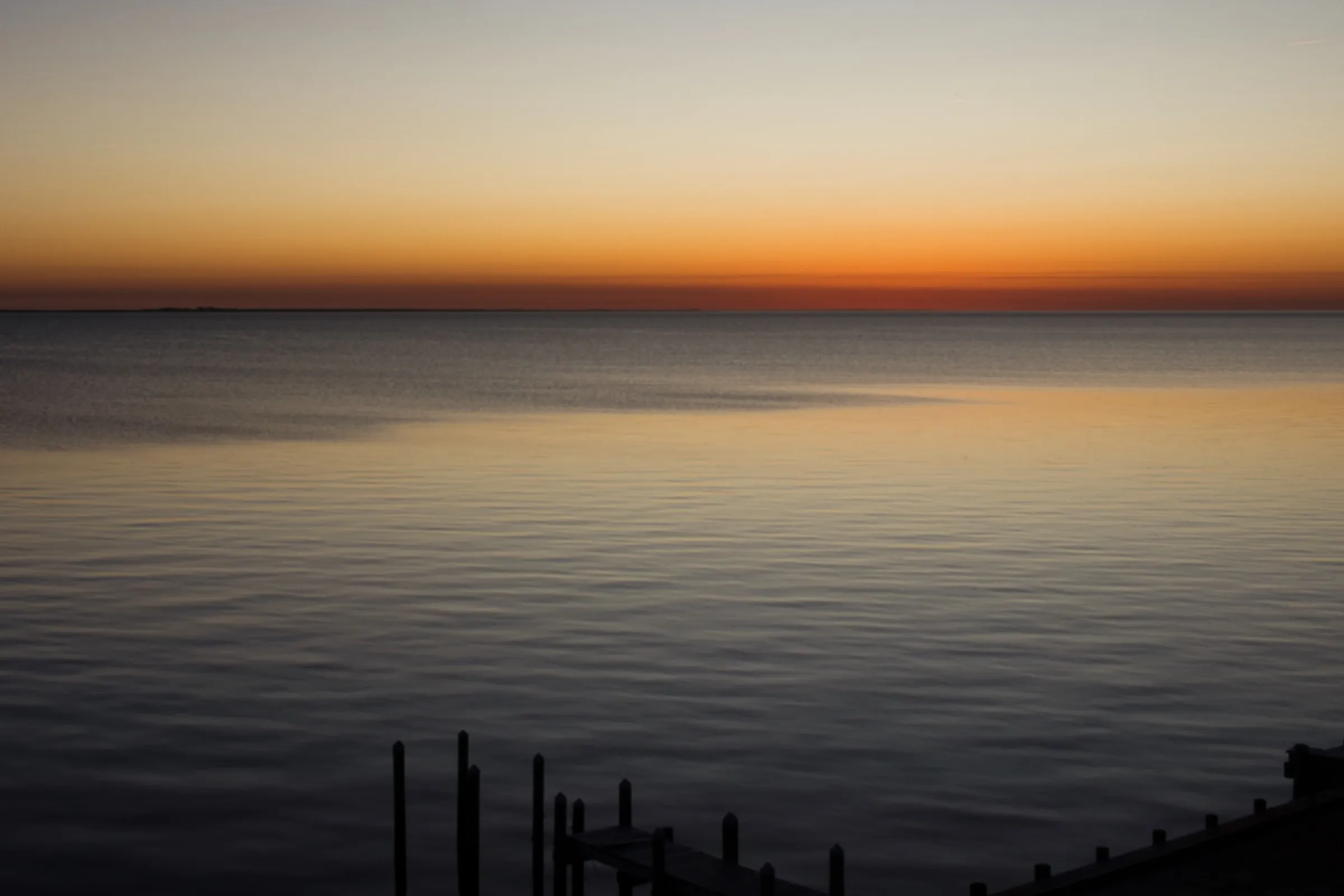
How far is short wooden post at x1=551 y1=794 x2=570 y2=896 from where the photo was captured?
39.2 feet

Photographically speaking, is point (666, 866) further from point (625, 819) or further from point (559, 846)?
point (559, 846)

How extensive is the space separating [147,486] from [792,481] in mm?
17215

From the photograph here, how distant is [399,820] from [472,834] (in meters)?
0.70

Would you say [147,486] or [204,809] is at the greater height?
[147,486]

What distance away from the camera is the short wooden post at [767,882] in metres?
10.3

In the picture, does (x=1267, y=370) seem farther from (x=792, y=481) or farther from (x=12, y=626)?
(x=12, y=626)

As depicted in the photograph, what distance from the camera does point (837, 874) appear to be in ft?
33.9

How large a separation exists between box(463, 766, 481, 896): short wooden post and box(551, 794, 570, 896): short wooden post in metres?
0.63

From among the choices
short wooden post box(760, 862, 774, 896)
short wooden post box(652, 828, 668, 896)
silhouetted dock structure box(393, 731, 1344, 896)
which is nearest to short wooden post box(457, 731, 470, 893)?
silhouetted dock structure box(393, 731, 1344, 896)

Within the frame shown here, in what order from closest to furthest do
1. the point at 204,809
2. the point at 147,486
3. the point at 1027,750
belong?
the point at 204,809, the point at 1027,750, the point at 147,486

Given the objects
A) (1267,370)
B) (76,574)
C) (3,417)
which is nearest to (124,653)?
(76,574)

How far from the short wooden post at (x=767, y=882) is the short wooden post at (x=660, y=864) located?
96cm

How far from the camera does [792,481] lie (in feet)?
137

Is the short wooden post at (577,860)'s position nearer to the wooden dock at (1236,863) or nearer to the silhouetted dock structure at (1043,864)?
the silhouetted dock structure at (1043,864)
